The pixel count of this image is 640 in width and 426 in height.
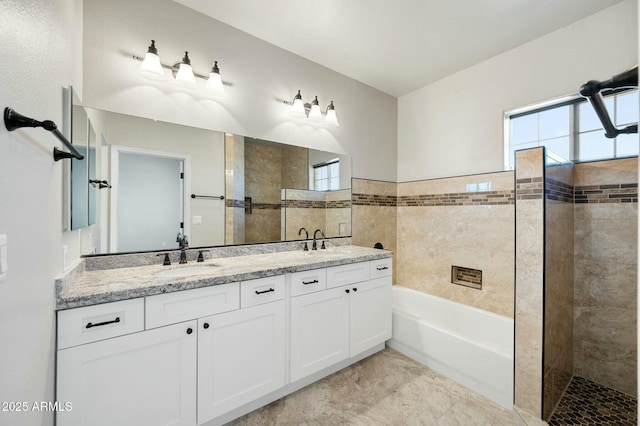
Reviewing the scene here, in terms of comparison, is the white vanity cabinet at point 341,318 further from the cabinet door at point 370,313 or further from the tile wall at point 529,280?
the tile wall at point 529,280

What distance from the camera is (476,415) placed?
178cm

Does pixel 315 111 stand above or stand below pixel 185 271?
above

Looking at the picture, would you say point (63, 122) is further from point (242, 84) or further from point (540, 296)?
point (540, 296)

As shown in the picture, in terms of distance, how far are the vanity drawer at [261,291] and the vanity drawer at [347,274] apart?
1.39 feet

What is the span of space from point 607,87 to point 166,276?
1.96 meters

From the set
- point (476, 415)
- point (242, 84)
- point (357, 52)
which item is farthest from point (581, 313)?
point (242, 84)

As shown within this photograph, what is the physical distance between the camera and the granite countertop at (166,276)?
1.19 meters

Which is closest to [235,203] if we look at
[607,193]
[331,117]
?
[331,117]

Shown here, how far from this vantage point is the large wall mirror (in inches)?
68.0

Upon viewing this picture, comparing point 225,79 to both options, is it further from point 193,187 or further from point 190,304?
point 190,304

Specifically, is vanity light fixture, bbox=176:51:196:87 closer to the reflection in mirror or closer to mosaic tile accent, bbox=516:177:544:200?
the reflection in mirror

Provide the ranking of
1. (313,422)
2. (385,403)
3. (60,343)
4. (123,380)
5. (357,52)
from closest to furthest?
(60,343), (123,380), (313,422), (385,403), (357,52)

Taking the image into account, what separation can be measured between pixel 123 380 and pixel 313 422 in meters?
1.11

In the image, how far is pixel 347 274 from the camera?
7.03 ft
